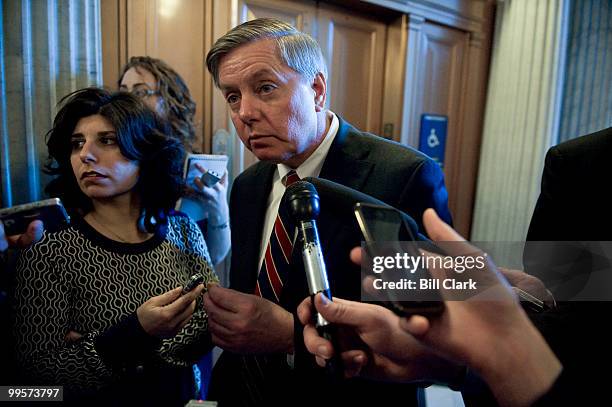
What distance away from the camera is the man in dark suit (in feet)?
2.70

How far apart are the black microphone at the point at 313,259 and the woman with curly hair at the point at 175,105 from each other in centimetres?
105

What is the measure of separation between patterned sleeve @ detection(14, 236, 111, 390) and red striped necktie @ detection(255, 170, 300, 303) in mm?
430

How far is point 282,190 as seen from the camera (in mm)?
1197

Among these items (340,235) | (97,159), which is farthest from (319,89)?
(97,159)

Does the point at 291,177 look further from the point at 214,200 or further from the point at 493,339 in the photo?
the point at 493,339

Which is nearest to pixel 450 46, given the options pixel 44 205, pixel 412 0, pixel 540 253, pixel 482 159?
pixel 412 0

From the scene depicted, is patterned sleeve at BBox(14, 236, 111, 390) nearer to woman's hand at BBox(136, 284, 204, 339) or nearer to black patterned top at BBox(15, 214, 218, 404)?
black patterned top at BBox(15, 214, 218, 404)

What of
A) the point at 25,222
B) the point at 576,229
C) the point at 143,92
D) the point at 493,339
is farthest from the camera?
the point at 143,92

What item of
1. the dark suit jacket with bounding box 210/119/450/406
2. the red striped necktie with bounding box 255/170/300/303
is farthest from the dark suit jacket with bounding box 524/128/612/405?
the red striped necktie with bounding box 255/170/300/303

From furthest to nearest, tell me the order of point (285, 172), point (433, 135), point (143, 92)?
point (433, 135)
point (143, 92)
point (285, 172)

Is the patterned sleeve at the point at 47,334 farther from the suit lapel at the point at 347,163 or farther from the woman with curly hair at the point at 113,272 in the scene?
the suit lapel at the point at 347,163

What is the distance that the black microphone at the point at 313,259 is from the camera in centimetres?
49

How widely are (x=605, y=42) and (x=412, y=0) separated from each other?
128 cm

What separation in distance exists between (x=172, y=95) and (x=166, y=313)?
1005 mm
